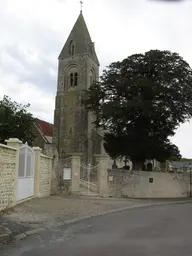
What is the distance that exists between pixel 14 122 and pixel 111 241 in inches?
910

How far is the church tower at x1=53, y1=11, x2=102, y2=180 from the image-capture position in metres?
53.8

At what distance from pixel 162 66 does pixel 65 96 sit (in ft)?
84.3

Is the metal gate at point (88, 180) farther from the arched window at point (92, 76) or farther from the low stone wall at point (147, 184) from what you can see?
the arched window at point (92, 76)

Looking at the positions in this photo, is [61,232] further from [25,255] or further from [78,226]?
[25,255]

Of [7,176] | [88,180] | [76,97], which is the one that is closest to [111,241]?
[7,176]

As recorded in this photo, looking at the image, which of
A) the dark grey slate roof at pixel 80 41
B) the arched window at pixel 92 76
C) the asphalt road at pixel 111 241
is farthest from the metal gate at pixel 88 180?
the dark grey slate roof at pixel 80 41

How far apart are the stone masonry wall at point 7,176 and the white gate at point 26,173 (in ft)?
3.44

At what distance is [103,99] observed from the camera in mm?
36500

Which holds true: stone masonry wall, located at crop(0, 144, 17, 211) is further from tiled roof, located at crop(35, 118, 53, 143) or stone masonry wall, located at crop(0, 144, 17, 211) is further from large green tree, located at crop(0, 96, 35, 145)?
tiled roof, located at crop(35, 118, 53, 143)

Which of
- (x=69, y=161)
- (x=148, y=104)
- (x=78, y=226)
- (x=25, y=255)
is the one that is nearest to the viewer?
(x=25, y=255)

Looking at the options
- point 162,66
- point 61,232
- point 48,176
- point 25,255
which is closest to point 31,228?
point 61,232

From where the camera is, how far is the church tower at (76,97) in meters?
53.8

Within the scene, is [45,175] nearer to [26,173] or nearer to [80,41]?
[26,173]

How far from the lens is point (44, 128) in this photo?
200ft
